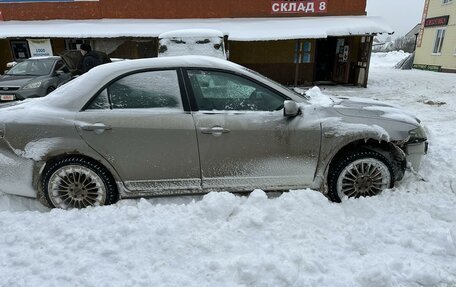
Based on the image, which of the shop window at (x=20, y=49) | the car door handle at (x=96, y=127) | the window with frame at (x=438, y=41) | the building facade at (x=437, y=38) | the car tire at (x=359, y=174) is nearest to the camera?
the car door handle at (x=96, y=127)

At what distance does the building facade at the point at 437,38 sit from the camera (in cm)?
2005

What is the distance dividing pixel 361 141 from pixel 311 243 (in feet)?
4.23

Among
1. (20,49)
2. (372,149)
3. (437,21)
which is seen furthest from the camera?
(437,21)

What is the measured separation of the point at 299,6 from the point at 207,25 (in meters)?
4.16

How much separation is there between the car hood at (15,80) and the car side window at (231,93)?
7745 millimetres

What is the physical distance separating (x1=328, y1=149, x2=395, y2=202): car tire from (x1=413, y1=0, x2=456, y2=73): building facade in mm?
20594

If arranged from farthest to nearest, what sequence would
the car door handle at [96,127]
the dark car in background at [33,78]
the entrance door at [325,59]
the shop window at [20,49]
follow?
1. the entrance door at [325,59]
2. the shop window at [20,49]
3. the dark car in background at [33,78]
4. the car door handle at [96,127]

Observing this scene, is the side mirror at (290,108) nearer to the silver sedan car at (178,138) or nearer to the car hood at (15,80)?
the silver sedan car at (178,138)

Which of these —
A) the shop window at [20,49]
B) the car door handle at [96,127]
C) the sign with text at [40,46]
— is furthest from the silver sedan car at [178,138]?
the shop window at [20,49]

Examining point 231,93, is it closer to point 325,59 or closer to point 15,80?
point 15,80

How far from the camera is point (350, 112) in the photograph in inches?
135

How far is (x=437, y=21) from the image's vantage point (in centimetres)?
2144

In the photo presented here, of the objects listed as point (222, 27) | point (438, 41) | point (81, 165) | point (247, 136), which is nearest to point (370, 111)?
point (247, 136)

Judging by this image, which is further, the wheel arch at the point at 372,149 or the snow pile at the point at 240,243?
the wheel arch at the point at 372,149
